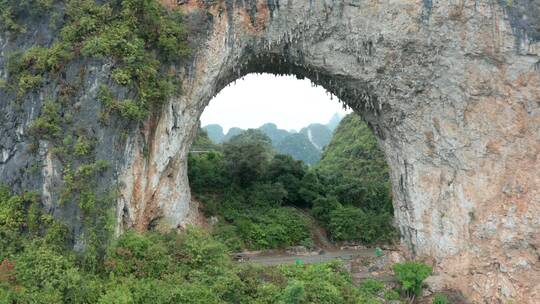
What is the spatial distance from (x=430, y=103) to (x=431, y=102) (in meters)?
0.04

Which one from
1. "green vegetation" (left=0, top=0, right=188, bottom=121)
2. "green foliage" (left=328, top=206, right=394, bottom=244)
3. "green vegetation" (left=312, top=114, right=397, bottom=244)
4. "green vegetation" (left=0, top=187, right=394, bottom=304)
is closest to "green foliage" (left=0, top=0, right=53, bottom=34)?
"green vegetation" (left=0, top=0, right=188, bottom=121)

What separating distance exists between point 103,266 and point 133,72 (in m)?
4.56

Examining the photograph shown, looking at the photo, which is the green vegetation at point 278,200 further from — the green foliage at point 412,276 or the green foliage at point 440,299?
the green foliage at point 440,299

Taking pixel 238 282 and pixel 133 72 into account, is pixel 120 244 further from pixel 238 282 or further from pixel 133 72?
pixel 133 72

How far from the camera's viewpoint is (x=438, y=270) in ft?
47.1

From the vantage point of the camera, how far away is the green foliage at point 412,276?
12648mm

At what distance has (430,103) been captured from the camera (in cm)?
1431

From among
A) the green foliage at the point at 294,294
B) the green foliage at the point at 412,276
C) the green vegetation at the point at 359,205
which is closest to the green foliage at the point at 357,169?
the green vegetation at the point at 359,205

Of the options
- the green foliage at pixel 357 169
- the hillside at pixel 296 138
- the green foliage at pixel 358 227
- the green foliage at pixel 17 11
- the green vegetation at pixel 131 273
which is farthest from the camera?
the hillside at pixel 296 138

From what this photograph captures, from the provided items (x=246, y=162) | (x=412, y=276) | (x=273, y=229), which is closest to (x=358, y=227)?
(x=273, y=229)

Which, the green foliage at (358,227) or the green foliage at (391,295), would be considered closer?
the green foliage at (391,295)

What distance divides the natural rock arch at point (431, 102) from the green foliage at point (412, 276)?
67.2 inches

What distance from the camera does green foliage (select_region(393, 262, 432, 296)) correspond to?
12.6m

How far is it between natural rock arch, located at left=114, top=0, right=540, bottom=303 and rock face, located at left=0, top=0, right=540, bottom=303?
1.2 inches
